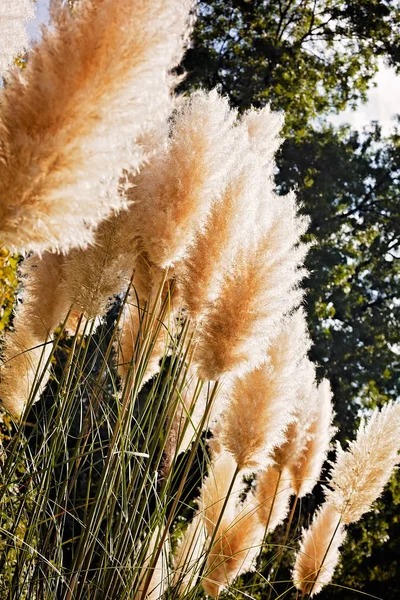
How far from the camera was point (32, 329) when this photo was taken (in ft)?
7.99

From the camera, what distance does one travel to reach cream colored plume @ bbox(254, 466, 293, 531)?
2.92 metres

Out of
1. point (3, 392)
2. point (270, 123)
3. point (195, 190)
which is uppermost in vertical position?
point (270, 123)

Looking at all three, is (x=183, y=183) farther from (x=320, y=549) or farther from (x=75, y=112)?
(x=320, y=549)

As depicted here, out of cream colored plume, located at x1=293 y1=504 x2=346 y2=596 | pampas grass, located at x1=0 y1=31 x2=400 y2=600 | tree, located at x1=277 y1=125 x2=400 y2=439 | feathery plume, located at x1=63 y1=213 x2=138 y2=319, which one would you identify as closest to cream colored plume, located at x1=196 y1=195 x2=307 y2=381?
pampas grass, located at x1=0 y1=31 x2=400 y2=600

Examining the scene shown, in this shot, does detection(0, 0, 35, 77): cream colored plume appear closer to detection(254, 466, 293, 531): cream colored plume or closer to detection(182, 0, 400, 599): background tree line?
detection(254, 466, 293, 531): cream colored plume

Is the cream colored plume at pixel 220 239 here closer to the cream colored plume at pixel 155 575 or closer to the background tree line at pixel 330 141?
the cream colored plume at pixel 155 575

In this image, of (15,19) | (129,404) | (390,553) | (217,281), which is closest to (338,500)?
(129,404)

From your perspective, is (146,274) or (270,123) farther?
(270,123)

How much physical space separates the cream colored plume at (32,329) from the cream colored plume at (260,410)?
0.62 metres

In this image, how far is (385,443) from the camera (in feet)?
9.02

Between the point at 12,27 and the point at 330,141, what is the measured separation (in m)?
9.75

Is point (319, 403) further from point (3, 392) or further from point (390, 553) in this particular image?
point (390, 553)

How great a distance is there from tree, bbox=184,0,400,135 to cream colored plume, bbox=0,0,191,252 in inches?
343

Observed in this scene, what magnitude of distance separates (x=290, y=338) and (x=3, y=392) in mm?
1033
